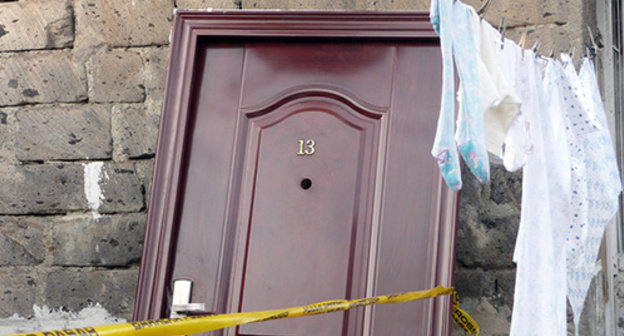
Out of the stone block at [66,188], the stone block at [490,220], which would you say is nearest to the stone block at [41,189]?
the stone block at [66,188]

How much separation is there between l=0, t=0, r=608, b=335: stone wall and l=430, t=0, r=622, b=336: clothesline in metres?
0.63

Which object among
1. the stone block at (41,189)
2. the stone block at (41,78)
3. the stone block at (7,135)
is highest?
the stone block at (41,78)

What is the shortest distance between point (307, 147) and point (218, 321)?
1.00 m

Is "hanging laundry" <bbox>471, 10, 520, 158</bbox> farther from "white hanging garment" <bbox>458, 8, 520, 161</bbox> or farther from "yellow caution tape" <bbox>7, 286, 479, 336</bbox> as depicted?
"yellow caution tape" <bbox>7, 286, 479, 336</bbox>

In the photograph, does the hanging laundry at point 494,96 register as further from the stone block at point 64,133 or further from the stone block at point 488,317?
the stone block at point 64,133

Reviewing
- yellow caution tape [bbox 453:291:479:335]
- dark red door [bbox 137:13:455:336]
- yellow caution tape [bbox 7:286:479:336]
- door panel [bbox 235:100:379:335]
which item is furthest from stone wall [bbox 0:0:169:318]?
yellow caution tape [bbox 453:291:479:335]

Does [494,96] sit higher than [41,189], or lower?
higher

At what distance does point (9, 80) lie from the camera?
338 cm

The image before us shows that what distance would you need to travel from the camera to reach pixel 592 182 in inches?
97.0

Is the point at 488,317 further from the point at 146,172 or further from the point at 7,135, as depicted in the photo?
the point at 7,135

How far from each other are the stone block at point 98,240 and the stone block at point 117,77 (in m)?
0.51

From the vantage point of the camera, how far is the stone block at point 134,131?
3.18 metres

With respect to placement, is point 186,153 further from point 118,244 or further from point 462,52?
point 462,52

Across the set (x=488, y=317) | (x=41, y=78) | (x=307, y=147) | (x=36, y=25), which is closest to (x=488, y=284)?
(x=488, y=317)
